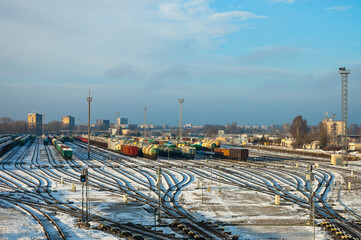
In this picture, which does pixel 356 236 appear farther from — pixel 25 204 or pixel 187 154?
pixel 187 154

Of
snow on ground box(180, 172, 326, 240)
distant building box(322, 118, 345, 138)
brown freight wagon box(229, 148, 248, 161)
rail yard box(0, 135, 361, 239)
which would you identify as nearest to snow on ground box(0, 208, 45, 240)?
rail yard box(0, 135, 361, 239)

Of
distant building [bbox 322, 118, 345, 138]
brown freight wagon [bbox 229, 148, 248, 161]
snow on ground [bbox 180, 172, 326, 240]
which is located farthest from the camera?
distant building [bbox 322, 118, 345, 138]

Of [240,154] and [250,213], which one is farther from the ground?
[240,154]

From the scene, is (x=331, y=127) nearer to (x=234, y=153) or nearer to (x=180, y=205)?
(x=234, y=153)

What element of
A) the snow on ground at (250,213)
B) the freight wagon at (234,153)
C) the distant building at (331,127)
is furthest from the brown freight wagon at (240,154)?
the distant building at (331,127)

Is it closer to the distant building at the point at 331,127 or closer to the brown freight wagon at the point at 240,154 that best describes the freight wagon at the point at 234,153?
the brown freight wagon at the point at 240,154

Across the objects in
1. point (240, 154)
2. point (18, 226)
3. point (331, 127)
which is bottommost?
point (18, 226)

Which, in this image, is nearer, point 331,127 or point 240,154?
point 240,154

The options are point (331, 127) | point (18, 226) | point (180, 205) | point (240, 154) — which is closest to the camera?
point (18, 226)

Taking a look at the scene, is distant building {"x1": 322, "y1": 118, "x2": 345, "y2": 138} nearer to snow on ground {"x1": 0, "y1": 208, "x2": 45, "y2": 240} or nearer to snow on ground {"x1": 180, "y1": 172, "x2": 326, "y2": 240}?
Result: snow on ground {"x1": 180, "y1": 172, "x2": 326, "y2": 240}

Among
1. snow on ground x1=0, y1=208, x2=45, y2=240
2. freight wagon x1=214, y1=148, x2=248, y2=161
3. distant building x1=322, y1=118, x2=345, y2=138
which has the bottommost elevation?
snow on ground x1=0, y1=208, x2=45, y2=240

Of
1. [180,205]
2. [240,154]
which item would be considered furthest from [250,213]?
[240,154]

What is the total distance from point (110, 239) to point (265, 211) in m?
11.4

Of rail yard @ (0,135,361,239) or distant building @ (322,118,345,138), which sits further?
distant building @ (322,118,345,138)
